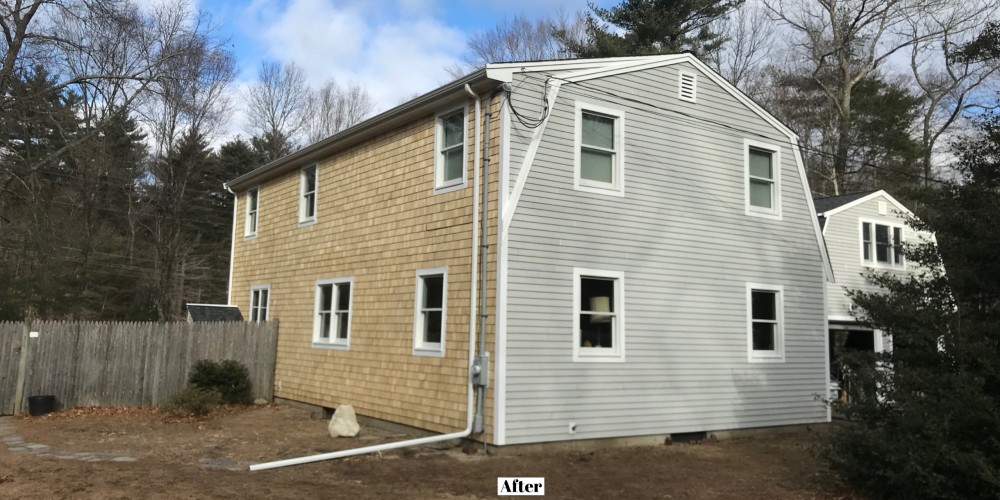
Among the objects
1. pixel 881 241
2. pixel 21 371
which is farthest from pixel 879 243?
pixel 21 371

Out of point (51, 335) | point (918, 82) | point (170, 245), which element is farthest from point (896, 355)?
point (170, 245)

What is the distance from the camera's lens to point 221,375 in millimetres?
14242

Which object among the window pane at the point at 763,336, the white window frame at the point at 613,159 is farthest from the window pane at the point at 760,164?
the white window frame at the point at 613,159

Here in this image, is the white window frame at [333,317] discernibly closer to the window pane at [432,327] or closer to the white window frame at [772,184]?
the window pane at [432,327]

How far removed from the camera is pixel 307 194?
15086 millimetres

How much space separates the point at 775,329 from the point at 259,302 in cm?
1130

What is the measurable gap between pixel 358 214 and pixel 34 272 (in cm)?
1743

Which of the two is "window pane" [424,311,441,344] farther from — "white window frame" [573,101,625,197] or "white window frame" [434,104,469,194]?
"white window frame" [573,101,625,197]

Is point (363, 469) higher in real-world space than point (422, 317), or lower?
lower

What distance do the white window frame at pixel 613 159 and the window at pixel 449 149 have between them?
1707mm

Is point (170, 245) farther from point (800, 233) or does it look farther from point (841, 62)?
point (841, 62)

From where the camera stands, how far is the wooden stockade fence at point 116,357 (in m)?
13.5

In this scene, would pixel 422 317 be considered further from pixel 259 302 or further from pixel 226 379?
pixel 259 302

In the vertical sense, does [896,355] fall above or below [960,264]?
below
